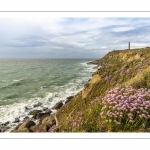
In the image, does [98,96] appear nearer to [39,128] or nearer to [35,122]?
[39,128]

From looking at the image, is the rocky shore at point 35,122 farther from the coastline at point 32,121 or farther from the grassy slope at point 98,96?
the grassy slope at point 98,96

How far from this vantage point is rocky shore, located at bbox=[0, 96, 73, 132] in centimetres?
1181

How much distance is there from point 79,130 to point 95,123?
55cm

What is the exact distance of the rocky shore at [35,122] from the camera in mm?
11812

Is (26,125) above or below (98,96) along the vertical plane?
below

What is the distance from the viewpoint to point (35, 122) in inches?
551

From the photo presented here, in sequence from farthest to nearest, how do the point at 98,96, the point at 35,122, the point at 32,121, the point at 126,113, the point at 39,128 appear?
the point at 35,122 < the point at 32,121 < the point at 39,128 < the point at 98,96 < the point at 126,113

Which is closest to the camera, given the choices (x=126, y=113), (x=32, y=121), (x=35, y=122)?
(x=126, y=113)

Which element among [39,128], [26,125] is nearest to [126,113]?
[39,128]

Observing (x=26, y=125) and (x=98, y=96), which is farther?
(x=26, y=125)
